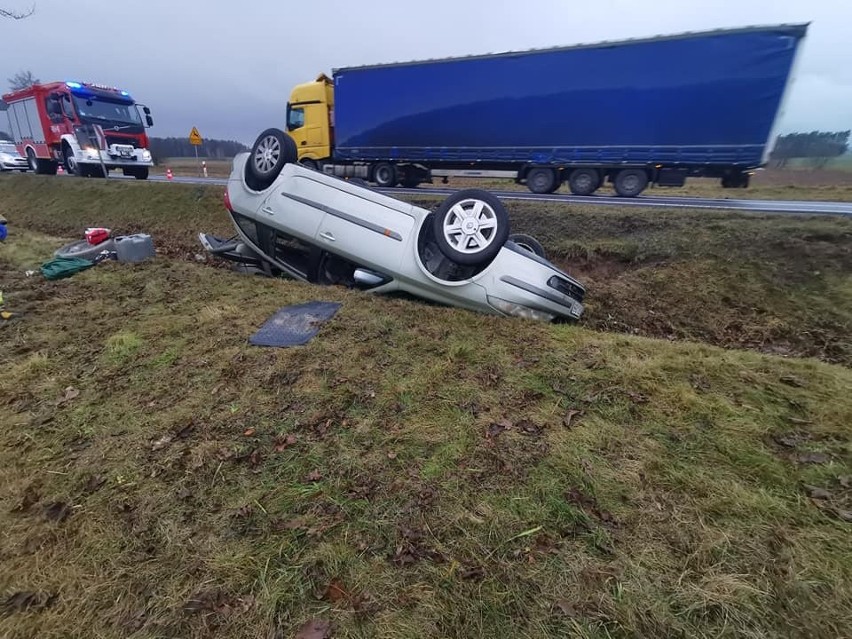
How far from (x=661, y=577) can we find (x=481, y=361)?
1.97 metres

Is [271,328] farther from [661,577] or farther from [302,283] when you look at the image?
[661,577]

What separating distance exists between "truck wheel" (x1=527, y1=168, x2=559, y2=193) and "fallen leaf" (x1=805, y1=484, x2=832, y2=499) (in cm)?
1064

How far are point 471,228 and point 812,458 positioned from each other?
3205mm

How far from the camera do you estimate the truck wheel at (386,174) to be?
45.9 feet

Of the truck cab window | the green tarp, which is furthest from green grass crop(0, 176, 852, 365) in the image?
the truck cab window

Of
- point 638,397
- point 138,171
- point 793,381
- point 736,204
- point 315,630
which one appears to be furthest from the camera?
point 138,171

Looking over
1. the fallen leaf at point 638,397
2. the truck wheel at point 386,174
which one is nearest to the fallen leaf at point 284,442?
the fallen leaf at point 638,397

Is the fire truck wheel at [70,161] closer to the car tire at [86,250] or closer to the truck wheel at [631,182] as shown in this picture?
the car tire at [86,250]

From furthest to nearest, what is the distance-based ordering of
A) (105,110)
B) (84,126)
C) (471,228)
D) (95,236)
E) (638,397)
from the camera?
(105,110) < (84,126) < (95,236) < (471,228) < (638,397)

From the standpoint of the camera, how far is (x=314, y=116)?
14727 mm

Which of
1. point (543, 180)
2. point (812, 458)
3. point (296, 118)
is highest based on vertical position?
point (296, 118)

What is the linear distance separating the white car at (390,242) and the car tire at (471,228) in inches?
0.4

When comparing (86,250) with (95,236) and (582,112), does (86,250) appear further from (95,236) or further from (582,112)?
(582,112)

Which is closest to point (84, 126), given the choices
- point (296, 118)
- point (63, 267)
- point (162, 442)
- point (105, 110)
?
point (105, 110)
